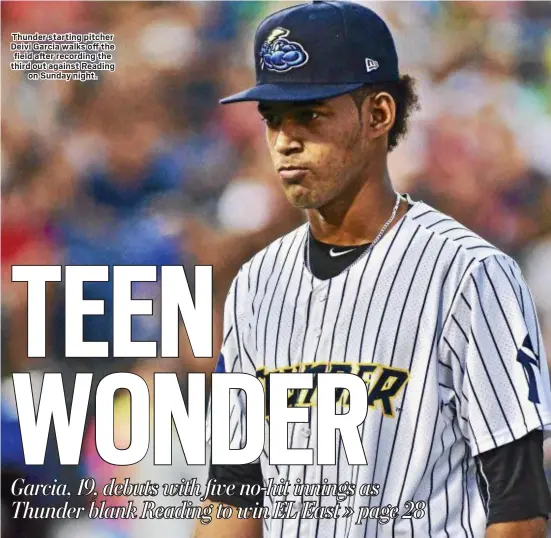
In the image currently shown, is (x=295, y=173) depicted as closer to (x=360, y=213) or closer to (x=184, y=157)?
(x=360, y=213)

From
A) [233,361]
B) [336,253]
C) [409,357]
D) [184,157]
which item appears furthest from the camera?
[184,157]

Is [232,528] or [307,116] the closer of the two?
[307,116]

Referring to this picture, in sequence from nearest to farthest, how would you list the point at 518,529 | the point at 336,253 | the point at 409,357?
the point at 518,529 < the point at 409,357 < the point at 336,253

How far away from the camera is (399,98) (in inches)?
79.4

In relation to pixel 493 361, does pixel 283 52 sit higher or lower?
higher

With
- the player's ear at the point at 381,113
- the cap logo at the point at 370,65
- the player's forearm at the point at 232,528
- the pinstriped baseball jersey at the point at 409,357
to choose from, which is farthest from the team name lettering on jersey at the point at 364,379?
the cap logo at the point at 370,65

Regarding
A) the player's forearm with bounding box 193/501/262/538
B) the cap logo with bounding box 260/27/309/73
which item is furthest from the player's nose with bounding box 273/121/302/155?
the player's forearm with bounding box 193/501/262/538

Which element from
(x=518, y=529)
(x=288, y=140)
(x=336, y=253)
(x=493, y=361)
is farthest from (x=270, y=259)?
(x=518, y=529)

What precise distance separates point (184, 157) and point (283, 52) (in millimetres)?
457

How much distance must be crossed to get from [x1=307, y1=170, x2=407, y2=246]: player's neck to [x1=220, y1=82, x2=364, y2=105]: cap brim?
201mm

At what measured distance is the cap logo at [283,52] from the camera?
72.4 inches

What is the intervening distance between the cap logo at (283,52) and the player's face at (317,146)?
0.08 meters

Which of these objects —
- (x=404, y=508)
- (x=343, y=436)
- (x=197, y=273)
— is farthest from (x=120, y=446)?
(x=404, y=508)

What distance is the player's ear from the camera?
6.24 feet
